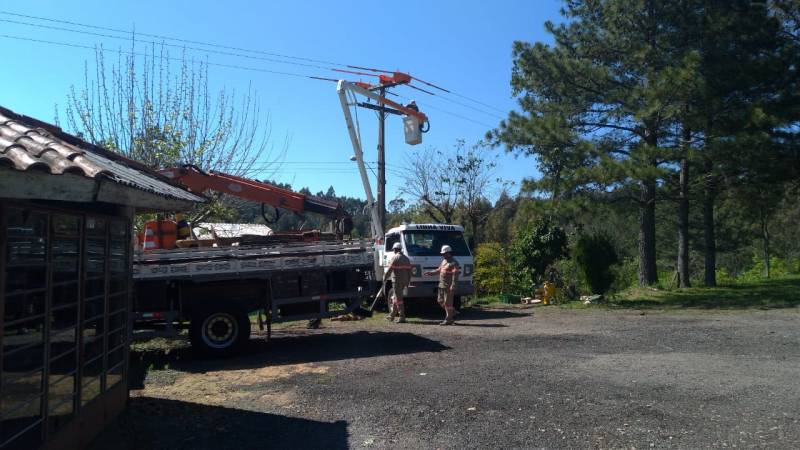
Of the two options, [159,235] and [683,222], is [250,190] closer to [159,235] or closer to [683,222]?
[159,235]

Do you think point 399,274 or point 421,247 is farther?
point 421,247

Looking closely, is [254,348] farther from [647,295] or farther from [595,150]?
[647,295]

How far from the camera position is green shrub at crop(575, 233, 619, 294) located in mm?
17891

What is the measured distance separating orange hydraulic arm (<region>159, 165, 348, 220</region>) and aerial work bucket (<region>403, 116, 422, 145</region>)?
22.5ft

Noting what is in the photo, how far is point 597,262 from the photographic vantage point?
17922 mm

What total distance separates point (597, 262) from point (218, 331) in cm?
1125

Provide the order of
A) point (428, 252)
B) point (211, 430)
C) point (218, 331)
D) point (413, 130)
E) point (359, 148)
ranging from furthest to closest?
point (413, 130)
point (359, 148)
point (428, 252)
point (218, 331)
point (211, 430)

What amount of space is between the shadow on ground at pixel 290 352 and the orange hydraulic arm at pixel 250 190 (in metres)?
2.49

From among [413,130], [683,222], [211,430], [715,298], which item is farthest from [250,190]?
[683,222]

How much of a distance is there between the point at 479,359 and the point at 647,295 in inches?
456

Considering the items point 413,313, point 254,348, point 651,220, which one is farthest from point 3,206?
point 651,220

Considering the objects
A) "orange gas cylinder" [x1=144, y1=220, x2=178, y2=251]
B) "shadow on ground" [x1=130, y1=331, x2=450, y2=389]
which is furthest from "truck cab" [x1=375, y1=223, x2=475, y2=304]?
"orange gas cylinder" [x1=144, y1=220, x2=178, y2=251]

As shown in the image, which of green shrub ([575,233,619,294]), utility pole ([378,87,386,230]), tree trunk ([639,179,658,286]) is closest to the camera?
green shrub ([575,233,619,294])

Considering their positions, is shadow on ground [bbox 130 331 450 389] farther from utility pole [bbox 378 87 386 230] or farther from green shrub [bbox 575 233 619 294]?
utility pole [bbox 378 87 386 230]
